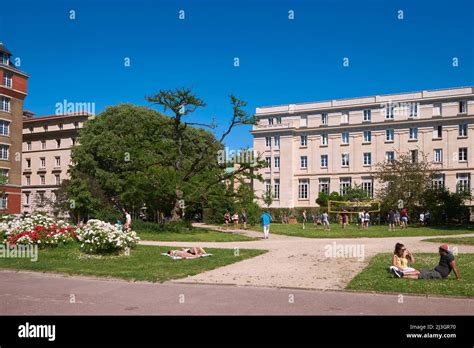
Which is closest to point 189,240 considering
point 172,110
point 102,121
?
point 172,110

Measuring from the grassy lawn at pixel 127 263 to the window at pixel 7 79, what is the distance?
53665mm

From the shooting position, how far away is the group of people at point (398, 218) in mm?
41250

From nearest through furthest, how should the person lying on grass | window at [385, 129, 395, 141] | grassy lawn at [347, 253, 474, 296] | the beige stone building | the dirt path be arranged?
1. grassy lawn at [347, 253, 474, 296]
2. the dirt path
3. the person lying on grass
4. window at [385, 129, 395, 141]
5. the beige stone building

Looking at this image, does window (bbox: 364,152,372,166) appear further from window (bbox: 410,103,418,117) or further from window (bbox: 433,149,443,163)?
window (bbox: 433,149,443,163)

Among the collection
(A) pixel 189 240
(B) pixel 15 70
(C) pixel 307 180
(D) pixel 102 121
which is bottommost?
Result: (A) pixel 189 240

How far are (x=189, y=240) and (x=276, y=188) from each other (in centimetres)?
5092

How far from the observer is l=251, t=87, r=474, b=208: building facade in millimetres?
66875

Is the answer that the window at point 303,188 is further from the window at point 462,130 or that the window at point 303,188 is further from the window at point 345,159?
the window at point 462,130

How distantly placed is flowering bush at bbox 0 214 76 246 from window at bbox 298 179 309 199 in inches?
2226

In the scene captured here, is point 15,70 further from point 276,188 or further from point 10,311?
point 10,311

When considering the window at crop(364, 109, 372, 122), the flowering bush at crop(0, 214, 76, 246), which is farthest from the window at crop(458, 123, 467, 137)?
the flowering bush at crop(0, 214, 76, 246)

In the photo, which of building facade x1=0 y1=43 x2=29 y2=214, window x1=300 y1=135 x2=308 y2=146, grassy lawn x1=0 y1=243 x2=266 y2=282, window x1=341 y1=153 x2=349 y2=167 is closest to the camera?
grassy lawn x1=0 y1=243 x2=266 y2=282

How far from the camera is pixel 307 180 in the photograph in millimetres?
76438

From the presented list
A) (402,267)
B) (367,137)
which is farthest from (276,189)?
(402,267)
